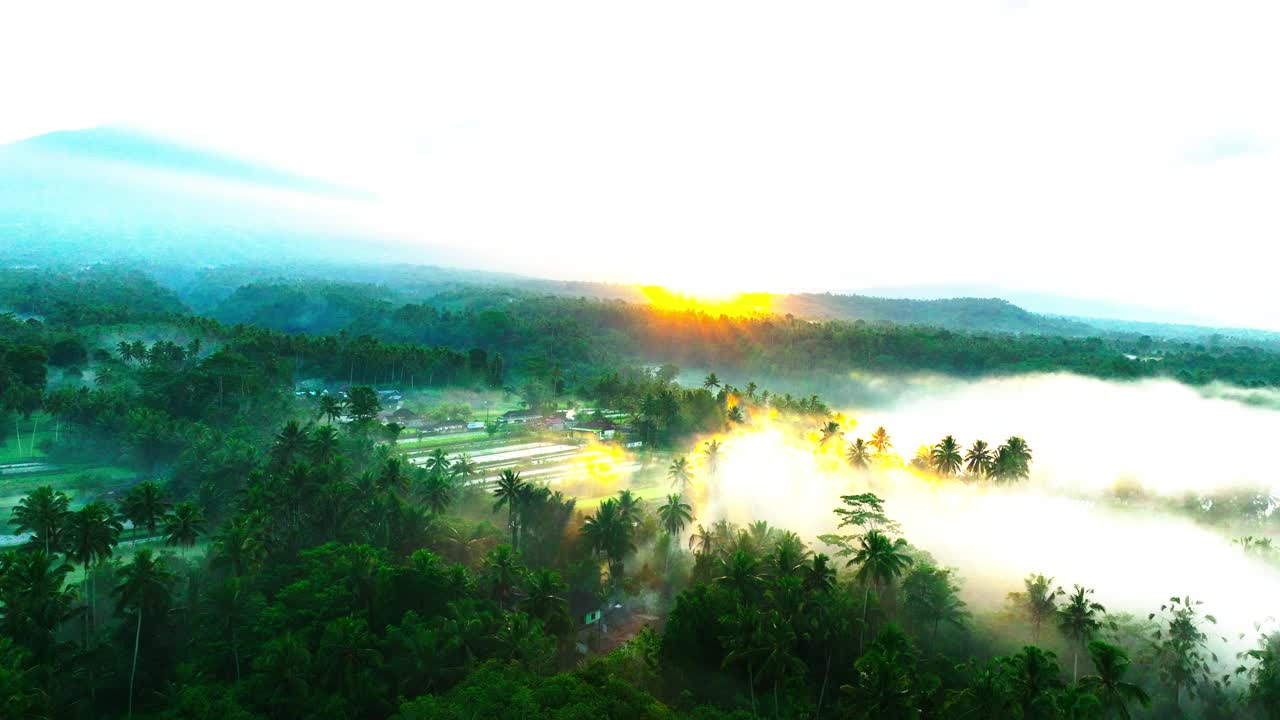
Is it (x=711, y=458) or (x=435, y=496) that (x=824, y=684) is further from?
(x=711, y=458)

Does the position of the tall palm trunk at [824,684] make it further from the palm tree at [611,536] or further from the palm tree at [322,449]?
the palm tree at [322,449]

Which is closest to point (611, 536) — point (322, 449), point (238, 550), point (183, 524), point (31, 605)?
point (238, 550)

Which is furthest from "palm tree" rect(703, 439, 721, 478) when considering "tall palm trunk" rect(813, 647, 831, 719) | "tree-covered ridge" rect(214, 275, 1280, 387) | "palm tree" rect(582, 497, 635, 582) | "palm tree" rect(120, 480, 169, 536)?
"tree-covered ridge" rect(214, 275, 1280, 387)

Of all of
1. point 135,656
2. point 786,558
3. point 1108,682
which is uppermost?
point 1108,682

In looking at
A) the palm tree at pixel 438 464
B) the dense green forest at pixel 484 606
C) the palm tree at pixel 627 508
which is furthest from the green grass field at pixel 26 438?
the palm tree at pixel 627 508

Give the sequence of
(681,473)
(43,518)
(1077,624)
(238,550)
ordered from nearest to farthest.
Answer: (43,518) → (238,550) → (1077,624) → (681,473)

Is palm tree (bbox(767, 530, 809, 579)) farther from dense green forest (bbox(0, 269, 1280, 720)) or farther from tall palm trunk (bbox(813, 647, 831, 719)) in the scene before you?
tall palm trunk (bbox(813, 647, 831, 719))
